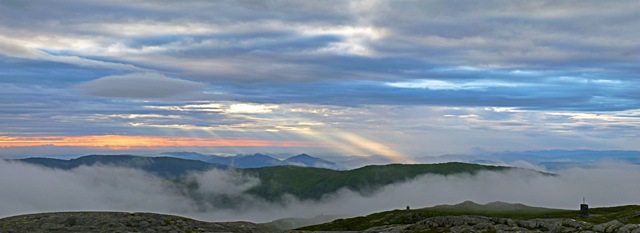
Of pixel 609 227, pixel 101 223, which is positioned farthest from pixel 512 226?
pixel 101 223

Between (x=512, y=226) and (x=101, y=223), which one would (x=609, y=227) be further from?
(x=101, y=223)

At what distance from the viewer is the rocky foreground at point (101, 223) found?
66188 mm

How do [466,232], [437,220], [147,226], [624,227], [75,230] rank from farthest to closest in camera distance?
[437,220] → [466,232] → [624,227] → [147,226] → [75,230]

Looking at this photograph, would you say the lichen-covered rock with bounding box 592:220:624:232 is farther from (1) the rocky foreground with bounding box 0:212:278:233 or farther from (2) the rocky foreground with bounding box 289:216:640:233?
(1) the rocky foreground with bounding box 0:212:278:233

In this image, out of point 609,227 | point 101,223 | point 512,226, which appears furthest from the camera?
point 512,226

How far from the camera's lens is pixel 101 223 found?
225 ft

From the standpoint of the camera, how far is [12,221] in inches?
2717

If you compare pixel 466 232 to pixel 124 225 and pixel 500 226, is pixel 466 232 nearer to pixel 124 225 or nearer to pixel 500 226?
pixel 500 226

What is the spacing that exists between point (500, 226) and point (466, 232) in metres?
7.07

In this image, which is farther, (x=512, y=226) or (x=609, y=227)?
(x=512, y=226)

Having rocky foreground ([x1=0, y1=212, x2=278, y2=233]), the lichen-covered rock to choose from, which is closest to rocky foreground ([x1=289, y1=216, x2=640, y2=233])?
the lichen-covered rock

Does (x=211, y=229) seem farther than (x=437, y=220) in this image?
No

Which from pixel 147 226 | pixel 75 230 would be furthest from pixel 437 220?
pixel 75 230

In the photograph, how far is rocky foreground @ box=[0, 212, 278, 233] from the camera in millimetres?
66188
